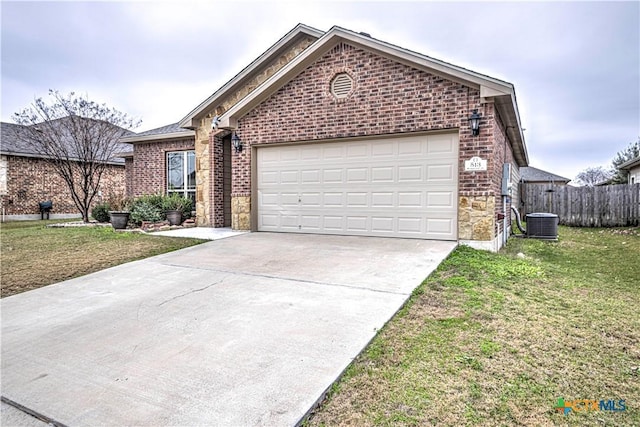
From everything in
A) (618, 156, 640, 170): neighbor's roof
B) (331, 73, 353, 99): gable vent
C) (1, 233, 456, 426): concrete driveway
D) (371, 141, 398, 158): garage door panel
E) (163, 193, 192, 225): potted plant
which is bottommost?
(1, 233, 456, 426): concrete driveway

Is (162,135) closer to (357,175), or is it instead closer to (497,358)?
(357,175)

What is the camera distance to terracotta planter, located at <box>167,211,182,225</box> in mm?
12227

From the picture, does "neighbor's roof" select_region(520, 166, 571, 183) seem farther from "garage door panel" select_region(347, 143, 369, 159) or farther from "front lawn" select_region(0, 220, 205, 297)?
"front lawn" select_region(0, 220, 205, 297)

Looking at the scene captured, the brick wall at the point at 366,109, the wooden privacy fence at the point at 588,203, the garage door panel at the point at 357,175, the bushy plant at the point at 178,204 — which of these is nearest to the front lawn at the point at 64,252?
the bushy plant at the point at 178,204

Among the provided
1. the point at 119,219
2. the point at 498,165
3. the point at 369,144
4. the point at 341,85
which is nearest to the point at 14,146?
the point at 119,219

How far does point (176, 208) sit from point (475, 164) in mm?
9532

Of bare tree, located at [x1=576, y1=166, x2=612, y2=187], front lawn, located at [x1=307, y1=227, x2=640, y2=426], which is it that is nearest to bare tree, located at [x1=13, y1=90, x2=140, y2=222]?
front lawn, located at [x1=307, y1=227, x2=640, y2=426]

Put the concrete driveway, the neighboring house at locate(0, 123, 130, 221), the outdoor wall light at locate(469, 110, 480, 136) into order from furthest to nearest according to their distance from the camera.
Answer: the neighboring house at locate(0, 123, 130, 221) → the outdoor wall light at locate(469, 110, 480, 136) → the concrete driveway

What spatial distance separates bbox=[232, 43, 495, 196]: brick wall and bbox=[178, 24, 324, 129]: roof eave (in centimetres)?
219

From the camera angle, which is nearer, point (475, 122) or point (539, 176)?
point (475, 122)

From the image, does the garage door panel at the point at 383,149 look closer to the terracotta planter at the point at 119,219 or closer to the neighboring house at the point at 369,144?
the neighboring house at the point at 369,144

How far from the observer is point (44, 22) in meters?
11.8

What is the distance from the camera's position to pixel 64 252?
Answer: 8.00 meters

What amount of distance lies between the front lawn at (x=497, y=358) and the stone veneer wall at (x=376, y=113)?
8.61 feet
